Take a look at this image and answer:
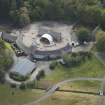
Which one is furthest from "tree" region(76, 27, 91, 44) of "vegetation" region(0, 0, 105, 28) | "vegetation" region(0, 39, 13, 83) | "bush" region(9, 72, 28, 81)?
"bush" region(9, 72, 28, 81)

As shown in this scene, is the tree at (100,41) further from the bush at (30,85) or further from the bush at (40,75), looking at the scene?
the bush at (30,85)

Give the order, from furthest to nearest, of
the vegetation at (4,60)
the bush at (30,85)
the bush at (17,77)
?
the vegetation at (4,60)
the bush at (17,77)
the bush at (30,85)

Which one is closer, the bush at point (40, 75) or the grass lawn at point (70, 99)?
the grass lawn at point (70, 99)

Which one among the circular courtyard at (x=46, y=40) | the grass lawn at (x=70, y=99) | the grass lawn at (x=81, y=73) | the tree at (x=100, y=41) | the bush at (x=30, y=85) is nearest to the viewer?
the grass lawn at (x=70, y=99)

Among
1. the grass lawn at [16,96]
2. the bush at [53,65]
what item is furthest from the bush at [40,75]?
the grass lawn at [16,96]

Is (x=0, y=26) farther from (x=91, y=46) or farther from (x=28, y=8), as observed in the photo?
(x=91, y=46)

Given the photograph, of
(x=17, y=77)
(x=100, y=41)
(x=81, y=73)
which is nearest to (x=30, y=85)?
(x=17, y=77)

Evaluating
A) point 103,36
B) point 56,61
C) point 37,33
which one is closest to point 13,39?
point 37,33
